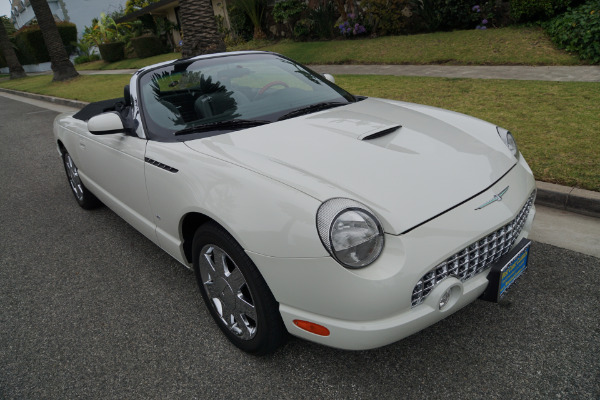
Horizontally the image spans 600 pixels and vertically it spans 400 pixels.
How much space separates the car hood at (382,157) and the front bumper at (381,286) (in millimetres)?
102

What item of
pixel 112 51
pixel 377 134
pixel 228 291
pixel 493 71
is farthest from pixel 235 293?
pixel 112 51

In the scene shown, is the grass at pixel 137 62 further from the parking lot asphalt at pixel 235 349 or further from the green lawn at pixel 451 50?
the parking lot asphalt at pixel 235 349

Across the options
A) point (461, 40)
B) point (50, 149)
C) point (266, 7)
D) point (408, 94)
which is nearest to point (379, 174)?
point (408, 94)

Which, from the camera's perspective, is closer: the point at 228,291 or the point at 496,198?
the point at 496,198

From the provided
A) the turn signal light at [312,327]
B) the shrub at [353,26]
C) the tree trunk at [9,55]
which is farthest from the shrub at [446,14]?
the tree trunk at [9,55]

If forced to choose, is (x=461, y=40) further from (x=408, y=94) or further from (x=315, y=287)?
(x=315, y=287)

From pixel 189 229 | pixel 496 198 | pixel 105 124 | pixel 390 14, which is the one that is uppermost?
pixel 390 14

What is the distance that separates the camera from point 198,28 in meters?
8.80

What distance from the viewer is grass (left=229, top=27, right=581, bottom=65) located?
8906 millimetres

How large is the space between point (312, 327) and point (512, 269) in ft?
3.32

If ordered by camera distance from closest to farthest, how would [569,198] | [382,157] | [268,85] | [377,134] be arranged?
1. [382,157]
2. [377,134]
3. [268,85]
4. [569,198]

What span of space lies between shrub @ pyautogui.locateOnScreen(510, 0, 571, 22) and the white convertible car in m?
8.68

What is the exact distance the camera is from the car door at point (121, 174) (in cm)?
281

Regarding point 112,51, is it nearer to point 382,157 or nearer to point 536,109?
point 536,109
